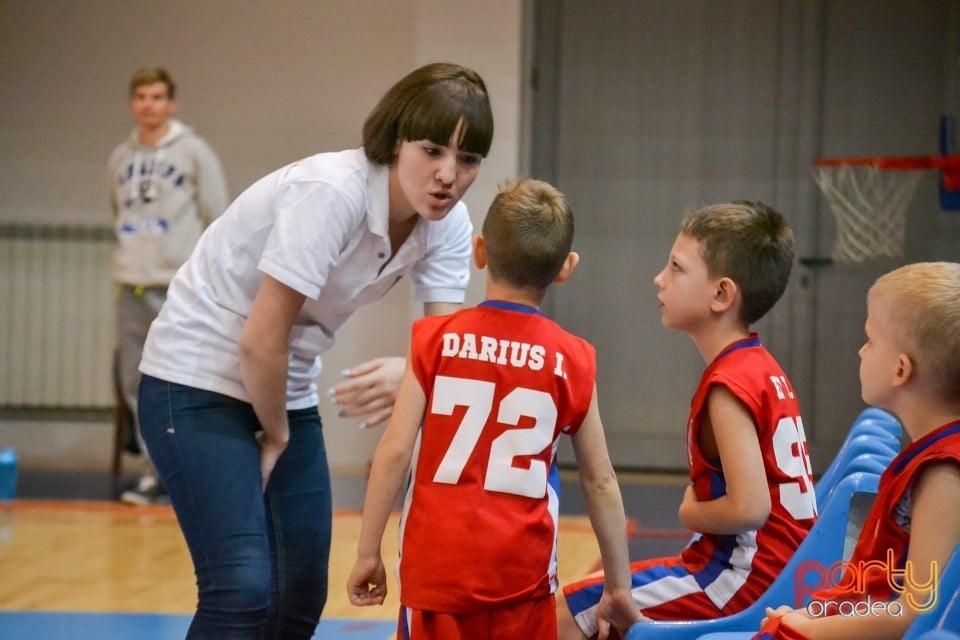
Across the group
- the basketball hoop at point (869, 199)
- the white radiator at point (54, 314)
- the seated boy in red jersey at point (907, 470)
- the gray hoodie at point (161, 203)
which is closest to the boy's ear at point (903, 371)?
the seated boy in red jersey at point (907, 470)

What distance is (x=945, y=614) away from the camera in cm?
132

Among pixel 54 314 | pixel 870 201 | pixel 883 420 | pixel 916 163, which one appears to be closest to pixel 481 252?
pixel 883 420

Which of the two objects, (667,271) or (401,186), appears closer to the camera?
(401,186)

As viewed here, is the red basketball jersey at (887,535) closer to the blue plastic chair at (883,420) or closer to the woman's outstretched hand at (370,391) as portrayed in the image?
the woman's outstretched hand at (370,391)

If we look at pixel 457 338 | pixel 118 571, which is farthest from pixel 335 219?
pixel 118 571

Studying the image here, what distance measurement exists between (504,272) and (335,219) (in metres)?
0.30

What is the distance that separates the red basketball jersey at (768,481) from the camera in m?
2.05

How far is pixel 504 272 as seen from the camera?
2006 millimetres

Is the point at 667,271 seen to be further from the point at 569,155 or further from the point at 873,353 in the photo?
the point at 569,155

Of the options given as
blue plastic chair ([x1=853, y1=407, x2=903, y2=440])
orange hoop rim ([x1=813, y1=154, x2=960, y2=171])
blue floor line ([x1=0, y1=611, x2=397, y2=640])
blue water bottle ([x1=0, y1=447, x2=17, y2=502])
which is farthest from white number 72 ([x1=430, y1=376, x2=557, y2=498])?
blue water bottle ([x1=0, y1=447, x2=17, y2=502])

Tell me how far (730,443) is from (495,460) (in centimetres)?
39

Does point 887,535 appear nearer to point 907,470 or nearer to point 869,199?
point 907,470

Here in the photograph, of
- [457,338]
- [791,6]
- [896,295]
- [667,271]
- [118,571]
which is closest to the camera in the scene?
[896,295]

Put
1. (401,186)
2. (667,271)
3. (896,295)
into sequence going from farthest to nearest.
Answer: (667,271), (401,186), (896,295)
